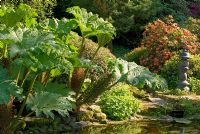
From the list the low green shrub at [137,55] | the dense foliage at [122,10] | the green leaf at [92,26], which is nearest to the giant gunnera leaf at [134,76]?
the green leaf at [92,26]

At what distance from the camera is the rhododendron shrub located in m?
15.4

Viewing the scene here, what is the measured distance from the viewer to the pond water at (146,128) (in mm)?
9594

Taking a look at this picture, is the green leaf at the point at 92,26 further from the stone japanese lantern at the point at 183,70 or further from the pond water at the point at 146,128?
the stone japanese lantern at the point at 183,70

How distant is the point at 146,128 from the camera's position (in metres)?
10.0

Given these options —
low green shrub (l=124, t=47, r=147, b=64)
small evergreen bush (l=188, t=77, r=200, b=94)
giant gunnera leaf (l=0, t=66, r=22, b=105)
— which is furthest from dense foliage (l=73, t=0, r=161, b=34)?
giant gunnera leaf (l=0, t=66, r=22, b=105)

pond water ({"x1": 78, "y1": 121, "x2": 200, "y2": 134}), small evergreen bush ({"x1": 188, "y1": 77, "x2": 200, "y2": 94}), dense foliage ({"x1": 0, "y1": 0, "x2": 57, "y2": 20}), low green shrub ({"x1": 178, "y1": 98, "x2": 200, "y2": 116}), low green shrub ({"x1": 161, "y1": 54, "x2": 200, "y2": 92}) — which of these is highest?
dense foliage ({"x1": 0, "y1": 0, "x2": 57, "y2": 20})

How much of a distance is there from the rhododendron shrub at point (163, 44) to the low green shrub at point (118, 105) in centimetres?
425

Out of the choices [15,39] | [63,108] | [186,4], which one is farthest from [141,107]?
[186,4]

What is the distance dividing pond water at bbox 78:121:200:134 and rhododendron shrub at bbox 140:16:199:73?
15.9ft

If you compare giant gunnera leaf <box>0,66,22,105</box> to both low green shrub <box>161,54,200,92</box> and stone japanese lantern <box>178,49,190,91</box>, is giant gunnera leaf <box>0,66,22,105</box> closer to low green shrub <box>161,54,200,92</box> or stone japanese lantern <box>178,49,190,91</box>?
stone japanese lantern <box>178,49,190,91</box>

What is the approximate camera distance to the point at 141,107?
11391 mm

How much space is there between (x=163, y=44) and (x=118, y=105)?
5388mm

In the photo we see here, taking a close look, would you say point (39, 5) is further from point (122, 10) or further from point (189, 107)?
point (189, 107)

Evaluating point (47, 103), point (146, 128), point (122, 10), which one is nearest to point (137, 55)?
point (122, 10)
